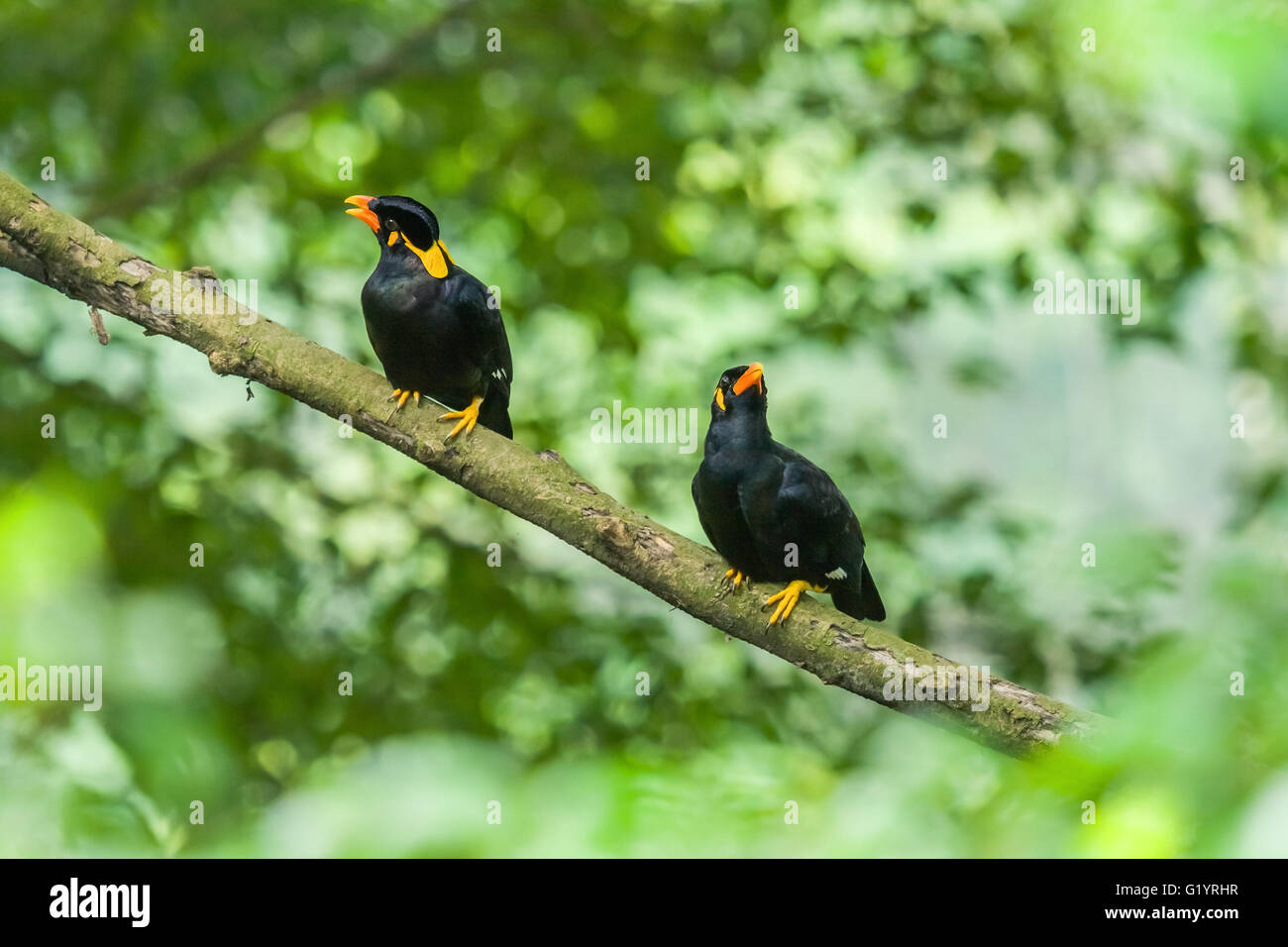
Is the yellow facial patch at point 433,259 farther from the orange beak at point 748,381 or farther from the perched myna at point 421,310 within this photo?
the orange beak at point 748,381

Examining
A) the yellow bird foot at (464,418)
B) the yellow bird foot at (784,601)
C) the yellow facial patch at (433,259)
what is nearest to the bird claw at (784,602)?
the yellow bird foot at (784,601)

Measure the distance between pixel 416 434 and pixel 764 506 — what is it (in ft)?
3.24

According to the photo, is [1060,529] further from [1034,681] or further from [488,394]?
[488,394]

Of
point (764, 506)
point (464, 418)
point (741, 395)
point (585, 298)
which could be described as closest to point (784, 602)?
point (764, 506)

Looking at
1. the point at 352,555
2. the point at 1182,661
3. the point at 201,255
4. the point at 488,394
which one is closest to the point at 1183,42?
the point at 1182,661

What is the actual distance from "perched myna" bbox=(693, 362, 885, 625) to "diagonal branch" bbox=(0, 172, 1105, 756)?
0.18 m

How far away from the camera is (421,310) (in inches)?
133

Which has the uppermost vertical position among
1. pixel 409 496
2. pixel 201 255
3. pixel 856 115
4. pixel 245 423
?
pixel 856 115

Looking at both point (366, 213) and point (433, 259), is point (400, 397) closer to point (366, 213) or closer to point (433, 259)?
point (433, 259)

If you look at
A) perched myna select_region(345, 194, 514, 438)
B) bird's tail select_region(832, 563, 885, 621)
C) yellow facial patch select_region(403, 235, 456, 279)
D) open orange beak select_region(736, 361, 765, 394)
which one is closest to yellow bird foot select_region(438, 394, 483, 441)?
perched myna select_region(345, 194, 514, 438)

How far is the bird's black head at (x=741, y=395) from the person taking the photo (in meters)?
3.36

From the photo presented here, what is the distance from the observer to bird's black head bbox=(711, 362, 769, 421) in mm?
3359

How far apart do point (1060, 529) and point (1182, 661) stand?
433 cm

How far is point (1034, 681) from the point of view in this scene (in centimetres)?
528
